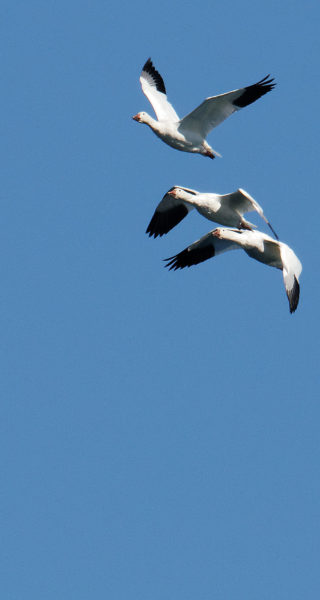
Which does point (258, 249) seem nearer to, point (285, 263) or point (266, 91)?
point (285, 263)

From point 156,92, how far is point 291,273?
5.37m

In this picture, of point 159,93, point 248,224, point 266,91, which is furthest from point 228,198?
point 159,93

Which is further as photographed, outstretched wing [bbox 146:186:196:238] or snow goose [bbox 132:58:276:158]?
outstretched wing [bbox 146:186:196:238]

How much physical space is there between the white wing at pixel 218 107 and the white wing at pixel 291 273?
8.98 ft

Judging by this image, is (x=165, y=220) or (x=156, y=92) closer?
(x=165, y=220)

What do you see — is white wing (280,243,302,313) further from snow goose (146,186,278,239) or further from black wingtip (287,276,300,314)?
snow goose (146,186,278,239)

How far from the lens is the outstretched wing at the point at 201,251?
2145 cm

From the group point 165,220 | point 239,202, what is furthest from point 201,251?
point 239,202

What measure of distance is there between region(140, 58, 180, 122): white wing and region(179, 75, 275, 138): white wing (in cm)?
100

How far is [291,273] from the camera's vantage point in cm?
1869

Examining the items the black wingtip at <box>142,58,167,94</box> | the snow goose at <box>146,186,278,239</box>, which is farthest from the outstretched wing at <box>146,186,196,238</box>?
the black wingtip at <box>142,58,167,94</box>

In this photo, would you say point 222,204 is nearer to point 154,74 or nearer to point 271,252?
point 271,252

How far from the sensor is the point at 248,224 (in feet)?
65.2

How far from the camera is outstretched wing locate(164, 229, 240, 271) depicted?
21453mm
